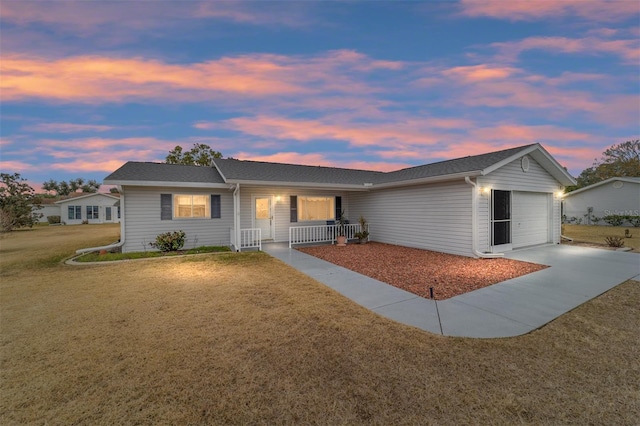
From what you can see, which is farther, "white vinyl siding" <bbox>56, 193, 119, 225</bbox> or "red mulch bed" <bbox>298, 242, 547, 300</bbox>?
"white vinyl siding" <bbox>56, 193, 119, 225</bbox>

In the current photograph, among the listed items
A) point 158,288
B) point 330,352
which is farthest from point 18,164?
point 330,352

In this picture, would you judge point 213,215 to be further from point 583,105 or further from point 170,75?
point 583,105

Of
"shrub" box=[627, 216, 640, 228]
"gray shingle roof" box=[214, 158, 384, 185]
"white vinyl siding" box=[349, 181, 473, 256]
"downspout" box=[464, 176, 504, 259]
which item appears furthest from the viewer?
"shrub" box=[627, 216, 640, 228]

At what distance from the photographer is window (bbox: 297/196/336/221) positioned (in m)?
13.3

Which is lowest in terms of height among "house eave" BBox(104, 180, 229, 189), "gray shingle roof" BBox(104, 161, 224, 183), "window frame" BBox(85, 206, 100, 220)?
"window frame" BBox(85, 206, 100, 220)

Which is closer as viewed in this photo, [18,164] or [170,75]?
[170,75]

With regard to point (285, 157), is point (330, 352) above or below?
below

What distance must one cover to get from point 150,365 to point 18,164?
101ft

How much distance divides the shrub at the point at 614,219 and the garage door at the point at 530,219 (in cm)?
1565

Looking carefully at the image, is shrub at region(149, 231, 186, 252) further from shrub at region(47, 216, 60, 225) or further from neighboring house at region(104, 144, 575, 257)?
shrub at region(47, 216, 60, 225)

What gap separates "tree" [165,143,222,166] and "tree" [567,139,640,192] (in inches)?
1982

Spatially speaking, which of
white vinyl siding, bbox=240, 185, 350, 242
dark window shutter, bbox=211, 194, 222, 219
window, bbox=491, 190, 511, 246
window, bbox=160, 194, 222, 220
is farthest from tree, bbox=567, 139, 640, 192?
window, bbox=160, 194, 222, 220

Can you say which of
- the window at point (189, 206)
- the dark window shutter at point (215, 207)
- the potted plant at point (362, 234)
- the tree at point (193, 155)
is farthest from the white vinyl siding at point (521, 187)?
the tree at point (193, 155)

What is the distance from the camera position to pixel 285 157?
23.1 m
